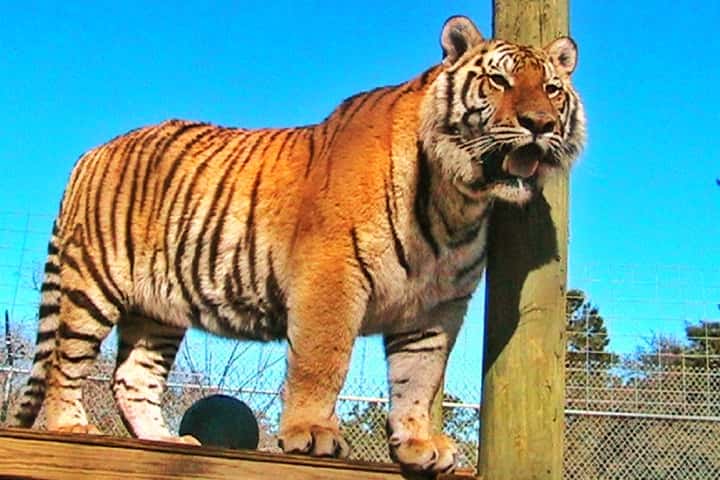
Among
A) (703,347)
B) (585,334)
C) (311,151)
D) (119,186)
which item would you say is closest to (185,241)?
(119,186)

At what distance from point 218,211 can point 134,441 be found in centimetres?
104

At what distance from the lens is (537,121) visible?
2.54 metres

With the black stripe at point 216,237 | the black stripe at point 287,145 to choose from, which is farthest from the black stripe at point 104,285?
the black stripe at point 287,145

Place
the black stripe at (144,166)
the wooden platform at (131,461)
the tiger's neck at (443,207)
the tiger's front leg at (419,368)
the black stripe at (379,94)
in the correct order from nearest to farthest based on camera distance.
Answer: the wooden platform at (131,461) → the tiger's neck at (443,207) → the tiger's front leg at (419,368) → the black stripe at (379,94) → the black stripe at (144,166)

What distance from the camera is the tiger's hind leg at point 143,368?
345 cm

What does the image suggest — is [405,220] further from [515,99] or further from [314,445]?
[314,445]

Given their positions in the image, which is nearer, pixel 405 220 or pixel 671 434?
pixel 405 220

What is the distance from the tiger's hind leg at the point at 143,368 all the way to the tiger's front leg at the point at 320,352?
91 cm

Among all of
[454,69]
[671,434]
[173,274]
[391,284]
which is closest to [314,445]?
[391,284]

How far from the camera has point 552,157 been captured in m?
2.62

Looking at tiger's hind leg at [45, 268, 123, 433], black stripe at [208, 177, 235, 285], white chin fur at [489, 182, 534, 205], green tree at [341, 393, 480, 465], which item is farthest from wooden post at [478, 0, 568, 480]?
green tree at [341, 393, 480, 465]

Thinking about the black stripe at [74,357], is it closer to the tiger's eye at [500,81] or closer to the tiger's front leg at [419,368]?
the tiger's front leg at [419,368]

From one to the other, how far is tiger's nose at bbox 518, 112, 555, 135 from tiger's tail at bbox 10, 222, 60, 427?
1579 millimetres

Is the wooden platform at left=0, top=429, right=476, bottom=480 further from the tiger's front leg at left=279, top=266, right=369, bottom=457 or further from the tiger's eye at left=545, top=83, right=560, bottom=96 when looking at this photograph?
the tiger's eye at left=545, top=83, right=560, bottom=96
